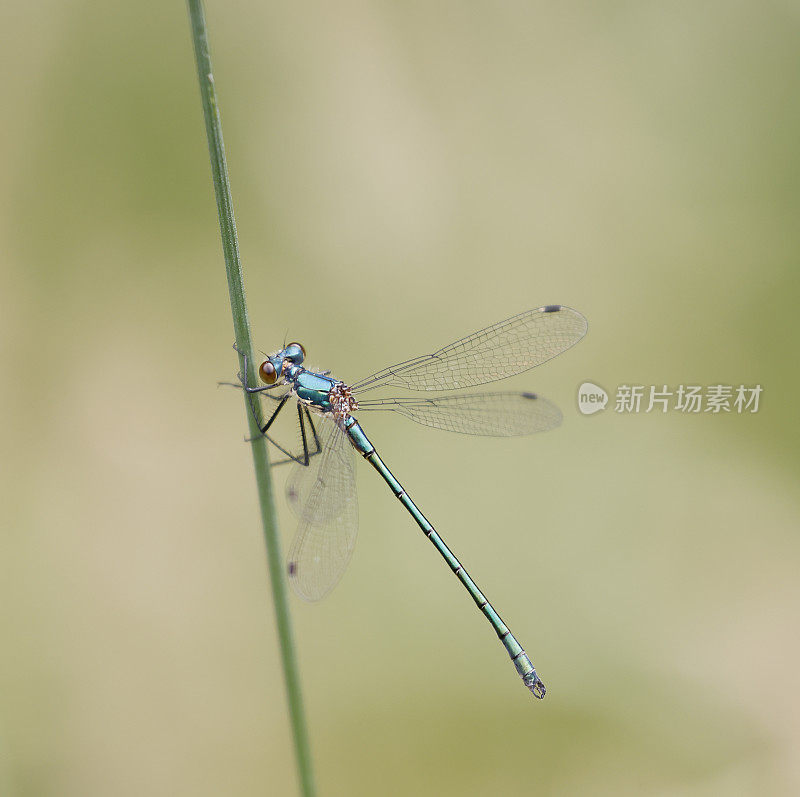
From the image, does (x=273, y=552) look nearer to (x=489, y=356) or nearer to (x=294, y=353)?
(x=294, y=353)

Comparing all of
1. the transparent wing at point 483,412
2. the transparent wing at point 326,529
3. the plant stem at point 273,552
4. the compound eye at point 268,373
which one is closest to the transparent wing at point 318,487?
the transparent wing at point 326,529

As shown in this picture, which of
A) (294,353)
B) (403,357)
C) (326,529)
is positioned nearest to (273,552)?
(326,529)

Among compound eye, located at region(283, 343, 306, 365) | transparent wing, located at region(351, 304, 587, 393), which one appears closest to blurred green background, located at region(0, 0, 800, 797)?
transparent wing, located at region(351, 304, 587, 393)

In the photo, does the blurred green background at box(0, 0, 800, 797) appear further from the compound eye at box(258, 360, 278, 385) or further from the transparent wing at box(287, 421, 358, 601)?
the compound eye at box(258, 360, 278, 385)

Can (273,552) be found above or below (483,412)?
below

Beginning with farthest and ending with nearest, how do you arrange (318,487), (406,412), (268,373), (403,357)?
→ 1. (403,357)
2. (406,412)
3. (318,487)
4. (268,373)

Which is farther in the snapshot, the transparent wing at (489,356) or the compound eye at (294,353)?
the transparent wing at (489,356)

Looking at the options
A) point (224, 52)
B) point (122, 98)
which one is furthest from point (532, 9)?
point (122, 98)

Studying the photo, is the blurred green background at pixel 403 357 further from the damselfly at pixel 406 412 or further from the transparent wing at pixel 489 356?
the transparent wing at pixel 489 356
